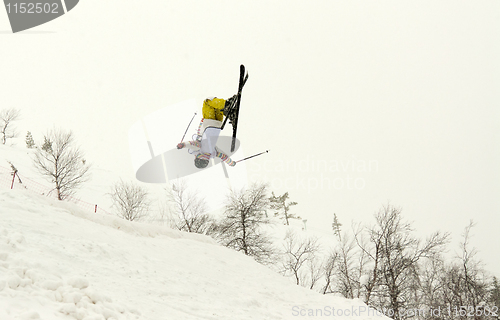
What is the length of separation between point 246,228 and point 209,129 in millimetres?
16139

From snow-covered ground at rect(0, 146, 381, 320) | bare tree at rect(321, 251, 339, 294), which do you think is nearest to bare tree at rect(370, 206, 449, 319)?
bare tree at rect(321, 251, 339, 294)

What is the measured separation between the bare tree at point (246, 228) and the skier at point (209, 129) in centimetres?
1343

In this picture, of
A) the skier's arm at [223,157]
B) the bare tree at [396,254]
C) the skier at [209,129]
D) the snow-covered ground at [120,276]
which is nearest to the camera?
the snow-covered ground at [120,276]

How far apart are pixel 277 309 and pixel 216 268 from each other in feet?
11.1

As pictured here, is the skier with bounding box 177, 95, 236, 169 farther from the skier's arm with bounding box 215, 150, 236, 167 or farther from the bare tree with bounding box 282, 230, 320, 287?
the bare tree with bounding box 282, 230, 320, 287

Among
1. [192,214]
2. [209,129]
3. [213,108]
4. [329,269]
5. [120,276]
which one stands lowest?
[120,276]

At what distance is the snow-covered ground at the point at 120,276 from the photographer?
447 cm

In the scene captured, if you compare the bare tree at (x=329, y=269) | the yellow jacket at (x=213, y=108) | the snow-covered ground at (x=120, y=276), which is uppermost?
the yellow jacket at (x=213, y=108)

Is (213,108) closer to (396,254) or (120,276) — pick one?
(120,276)

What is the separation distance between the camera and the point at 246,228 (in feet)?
76.9

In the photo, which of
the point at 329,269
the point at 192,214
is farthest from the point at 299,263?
the point at 192,214

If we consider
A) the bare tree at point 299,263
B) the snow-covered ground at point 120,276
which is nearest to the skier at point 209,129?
the snow-covered ground at point 120,276

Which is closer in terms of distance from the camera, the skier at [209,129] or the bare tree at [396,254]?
the skier at [209,129]

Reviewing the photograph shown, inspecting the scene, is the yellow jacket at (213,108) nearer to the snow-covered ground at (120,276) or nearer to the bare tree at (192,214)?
the snow-covered ground at (120,276)
